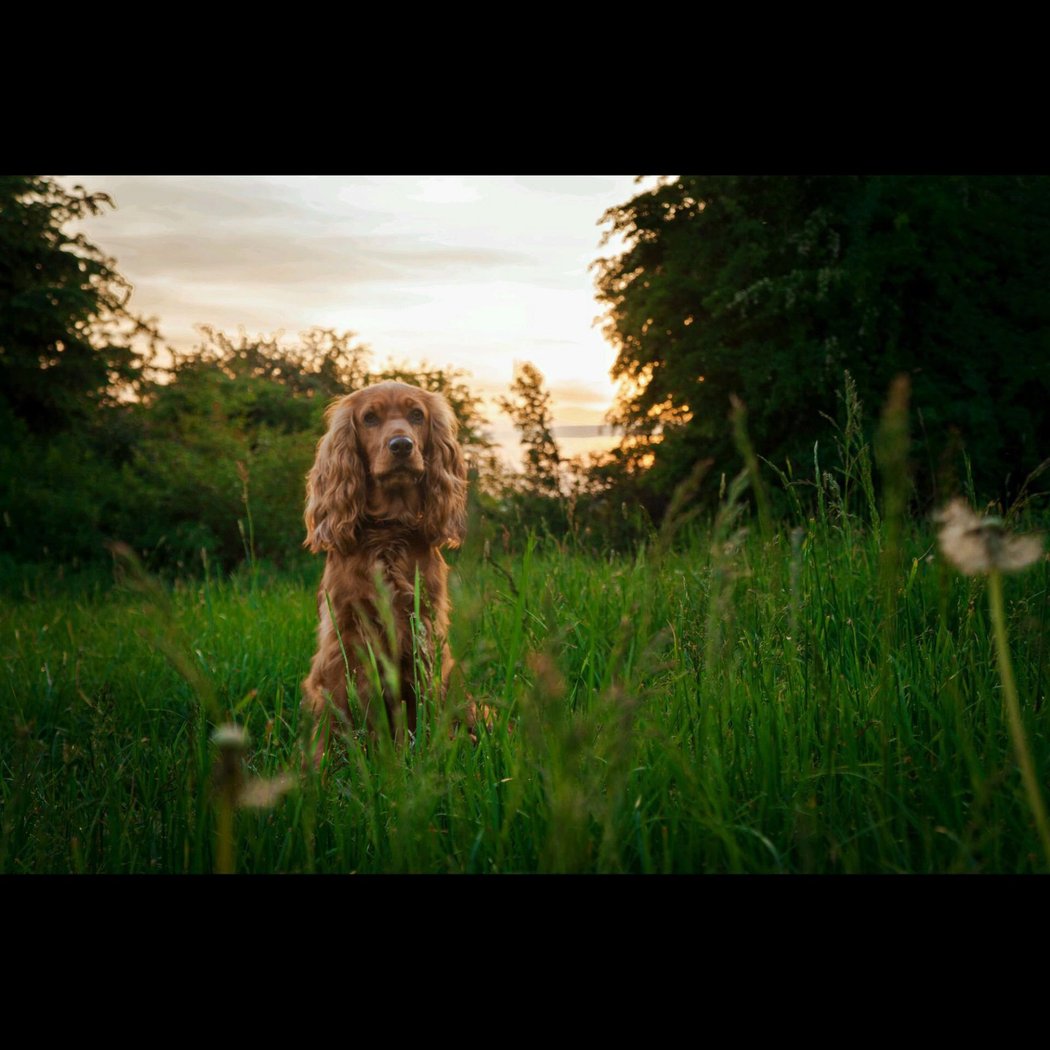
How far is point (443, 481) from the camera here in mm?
3684

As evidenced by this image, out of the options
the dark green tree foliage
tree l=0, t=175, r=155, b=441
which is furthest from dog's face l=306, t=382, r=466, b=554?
tree l=0, t=175, r=155, b=441

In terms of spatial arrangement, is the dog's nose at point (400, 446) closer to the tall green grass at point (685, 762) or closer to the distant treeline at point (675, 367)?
the tall green grass at point (685, 762)

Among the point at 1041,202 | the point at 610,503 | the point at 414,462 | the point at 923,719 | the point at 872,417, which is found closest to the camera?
the point at 923,719

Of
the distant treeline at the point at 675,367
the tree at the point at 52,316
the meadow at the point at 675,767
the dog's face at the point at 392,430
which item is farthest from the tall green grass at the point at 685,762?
the tree at the point at 52,316

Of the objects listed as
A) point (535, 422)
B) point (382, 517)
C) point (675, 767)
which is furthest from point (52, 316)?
point (675, 767)

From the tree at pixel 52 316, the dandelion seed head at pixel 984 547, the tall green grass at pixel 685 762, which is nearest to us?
the dandelion seed head at pixel 984 547

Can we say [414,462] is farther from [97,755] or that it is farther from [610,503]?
[610,503]

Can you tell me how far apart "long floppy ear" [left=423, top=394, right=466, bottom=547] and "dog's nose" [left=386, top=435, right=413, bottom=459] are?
0.16 meters

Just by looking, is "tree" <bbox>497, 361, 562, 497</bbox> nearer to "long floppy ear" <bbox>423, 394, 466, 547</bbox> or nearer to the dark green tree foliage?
the dark green tree foliage

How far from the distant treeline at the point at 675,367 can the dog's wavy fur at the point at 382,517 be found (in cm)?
310

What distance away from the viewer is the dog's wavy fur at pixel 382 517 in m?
3.14
